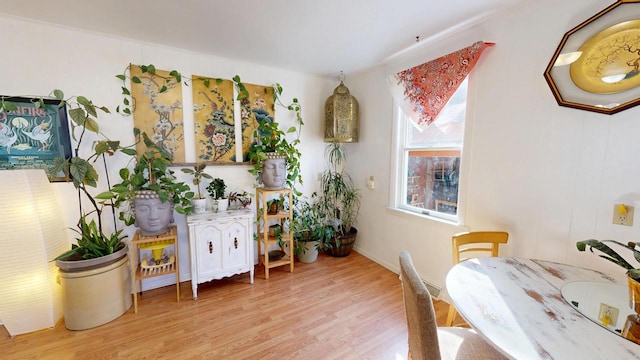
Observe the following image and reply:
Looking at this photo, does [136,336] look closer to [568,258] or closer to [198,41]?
[198,41]

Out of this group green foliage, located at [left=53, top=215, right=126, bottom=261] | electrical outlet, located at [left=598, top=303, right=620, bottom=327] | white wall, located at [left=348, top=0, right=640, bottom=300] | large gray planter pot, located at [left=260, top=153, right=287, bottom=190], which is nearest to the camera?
electrical outlet, located at [left=598, top=303, right=620, bottom=327]

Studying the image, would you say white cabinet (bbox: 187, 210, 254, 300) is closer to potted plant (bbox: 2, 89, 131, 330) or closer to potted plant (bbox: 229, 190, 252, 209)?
potted plant (bbox: 229, 190, 252, 209)

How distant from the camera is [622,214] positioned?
1.27 meters

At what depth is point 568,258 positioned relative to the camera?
1.46 meters

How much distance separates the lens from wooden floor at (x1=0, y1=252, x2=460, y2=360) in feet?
5.20

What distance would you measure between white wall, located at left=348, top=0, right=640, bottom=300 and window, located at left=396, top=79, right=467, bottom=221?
0.14 m

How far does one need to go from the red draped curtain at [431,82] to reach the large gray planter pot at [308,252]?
177cm

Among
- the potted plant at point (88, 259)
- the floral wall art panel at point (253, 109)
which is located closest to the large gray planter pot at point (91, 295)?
the potted plant at point (88, 259)

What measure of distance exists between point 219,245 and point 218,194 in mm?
519

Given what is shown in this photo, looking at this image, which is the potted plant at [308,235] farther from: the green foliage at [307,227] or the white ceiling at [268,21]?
the white ceiling at [268,21]

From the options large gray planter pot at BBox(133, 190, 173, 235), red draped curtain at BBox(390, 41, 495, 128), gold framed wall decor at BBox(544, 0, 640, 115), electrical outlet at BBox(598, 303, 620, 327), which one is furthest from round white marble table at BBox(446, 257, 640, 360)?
large gray planter pot at BBox(133, 190, 173, 235)

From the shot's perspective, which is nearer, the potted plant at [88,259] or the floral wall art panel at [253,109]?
the potted plant at [88,259]

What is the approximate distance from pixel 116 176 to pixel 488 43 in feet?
10.8

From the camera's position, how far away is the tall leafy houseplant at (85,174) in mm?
1732
